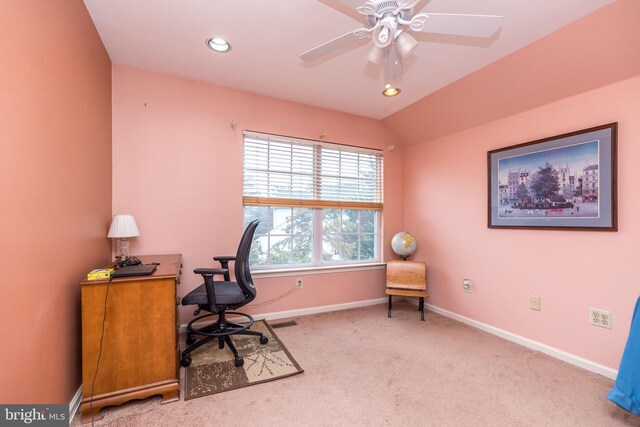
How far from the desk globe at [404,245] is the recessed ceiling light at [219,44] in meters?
2.76

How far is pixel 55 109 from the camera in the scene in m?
1.44

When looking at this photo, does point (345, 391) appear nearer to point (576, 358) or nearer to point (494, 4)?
point (576, 358)

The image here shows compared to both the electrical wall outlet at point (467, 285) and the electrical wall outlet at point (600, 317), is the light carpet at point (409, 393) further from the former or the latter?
the electrical wall outlet at point (467, 285)

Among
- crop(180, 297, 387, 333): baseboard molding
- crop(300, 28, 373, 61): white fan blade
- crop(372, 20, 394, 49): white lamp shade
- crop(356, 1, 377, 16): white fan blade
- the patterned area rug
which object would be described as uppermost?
crop(356, 1, 377, 16): white fan blade

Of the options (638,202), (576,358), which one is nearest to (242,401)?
(576,358)

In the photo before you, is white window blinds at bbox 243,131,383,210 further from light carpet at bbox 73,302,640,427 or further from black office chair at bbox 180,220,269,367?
light carpet at bbox 73,302,640,427

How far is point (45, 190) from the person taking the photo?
1.35 meters

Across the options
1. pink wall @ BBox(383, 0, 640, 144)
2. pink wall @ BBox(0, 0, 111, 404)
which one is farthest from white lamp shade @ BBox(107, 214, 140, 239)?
pink wall @ BBox(383, 0, 640, 144)

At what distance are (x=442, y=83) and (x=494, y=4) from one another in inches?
41.2

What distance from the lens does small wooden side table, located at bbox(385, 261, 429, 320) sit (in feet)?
10.5

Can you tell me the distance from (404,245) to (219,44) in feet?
Answer: 9.45

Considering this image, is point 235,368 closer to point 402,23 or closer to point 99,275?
point 99,275

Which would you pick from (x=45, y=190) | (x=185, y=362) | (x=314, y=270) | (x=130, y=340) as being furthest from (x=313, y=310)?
(x=45, y=190)

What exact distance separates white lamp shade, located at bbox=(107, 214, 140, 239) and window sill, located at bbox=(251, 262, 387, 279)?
3.98 feet
